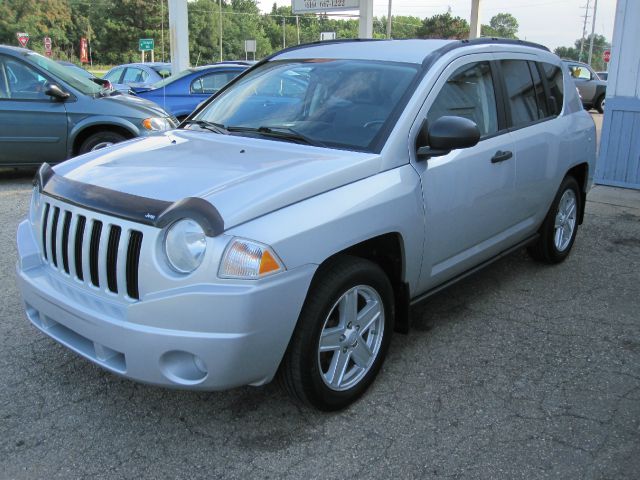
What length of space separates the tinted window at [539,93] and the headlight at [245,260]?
297cm

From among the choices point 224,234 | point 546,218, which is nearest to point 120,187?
point 224,234

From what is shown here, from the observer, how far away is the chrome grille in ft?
8.66

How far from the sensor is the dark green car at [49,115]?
25.7 ft

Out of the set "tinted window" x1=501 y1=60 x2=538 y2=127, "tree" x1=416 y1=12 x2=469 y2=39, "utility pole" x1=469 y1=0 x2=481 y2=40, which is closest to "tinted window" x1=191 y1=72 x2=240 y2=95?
"tinted window" x1=501 y1=60 x2=538 y2=127

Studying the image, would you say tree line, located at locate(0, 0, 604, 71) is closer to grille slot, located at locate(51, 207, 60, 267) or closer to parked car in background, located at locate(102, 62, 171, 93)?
parked car in background, located at locate(102, 62, 171, 93)

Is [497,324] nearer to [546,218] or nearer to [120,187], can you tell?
Result: [546,218]

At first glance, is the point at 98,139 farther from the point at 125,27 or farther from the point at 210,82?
the point at 125,27

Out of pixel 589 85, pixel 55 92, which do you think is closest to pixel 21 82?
pixel 55 92

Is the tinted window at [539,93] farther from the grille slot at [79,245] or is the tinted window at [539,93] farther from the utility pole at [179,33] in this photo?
the utility pole at [179,33]

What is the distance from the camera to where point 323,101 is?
12.1 feet

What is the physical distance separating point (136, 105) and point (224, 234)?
6.44 m

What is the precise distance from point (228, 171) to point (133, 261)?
0.63m

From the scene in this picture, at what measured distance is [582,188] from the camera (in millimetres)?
5480

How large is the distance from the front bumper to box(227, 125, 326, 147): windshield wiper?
0.97 m
